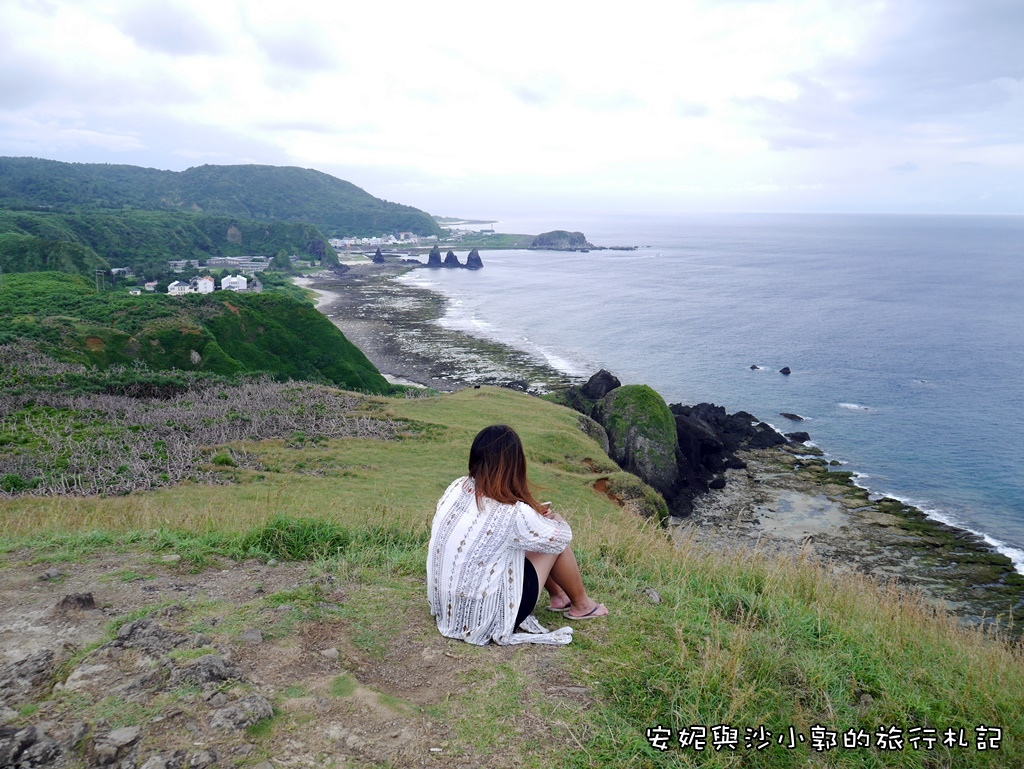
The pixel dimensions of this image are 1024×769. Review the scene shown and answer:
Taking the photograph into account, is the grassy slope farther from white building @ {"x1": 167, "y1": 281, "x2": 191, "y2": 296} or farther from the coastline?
white building @ {"x1": 167, "y1": 281, "x2": 191, "y2": 296}

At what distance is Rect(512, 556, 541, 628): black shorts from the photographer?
5488mm

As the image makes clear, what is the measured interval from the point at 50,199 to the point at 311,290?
104m

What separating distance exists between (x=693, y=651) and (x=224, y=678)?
3.74m

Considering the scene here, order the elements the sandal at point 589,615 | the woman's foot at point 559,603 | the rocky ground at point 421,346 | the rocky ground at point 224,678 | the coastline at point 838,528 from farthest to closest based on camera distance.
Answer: the rocky ground at point 421,346, the coastline at point 838,528, the woman's foot at point 559,603, the sandal at point 589,615, the rocky ground at point 224,678

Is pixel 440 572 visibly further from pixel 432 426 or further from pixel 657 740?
pixel 432 426

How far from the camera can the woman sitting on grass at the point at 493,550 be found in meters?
5.28

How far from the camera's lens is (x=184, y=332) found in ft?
146

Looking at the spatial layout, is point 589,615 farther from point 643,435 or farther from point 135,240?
point 135,240

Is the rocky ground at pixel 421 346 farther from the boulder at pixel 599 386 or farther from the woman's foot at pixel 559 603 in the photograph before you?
the woman's foot at pixel 559 603

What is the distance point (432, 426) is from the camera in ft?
94.5

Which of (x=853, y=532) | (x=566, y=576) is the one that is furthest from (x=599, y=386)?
(x=566, y=576)

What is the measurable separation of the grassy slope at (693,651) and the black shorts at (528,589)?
14.7 inches

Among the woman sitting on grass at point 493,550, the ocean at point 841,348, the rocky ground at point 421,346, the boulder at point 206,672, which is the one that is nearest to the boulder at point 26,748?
the boulder at point 206,672

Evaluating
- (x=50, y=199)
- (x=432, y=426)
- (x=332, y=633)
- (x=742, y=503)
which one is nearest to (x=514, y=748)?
(x=332, y=633)
